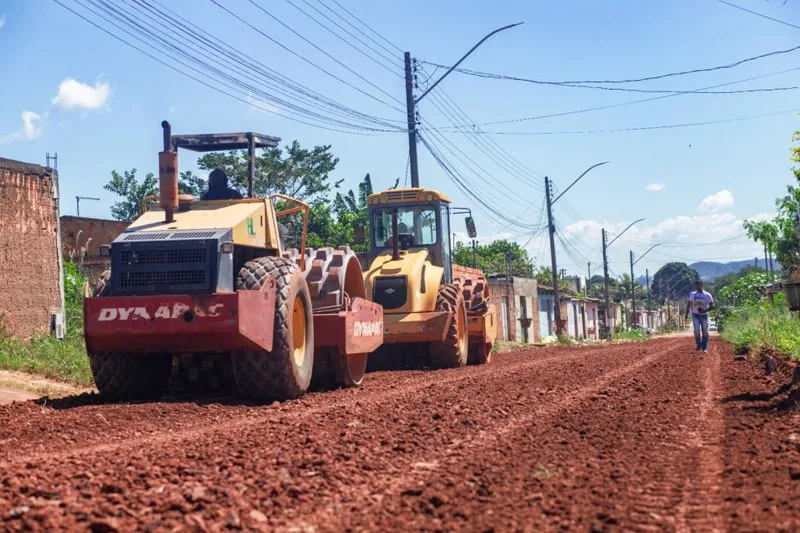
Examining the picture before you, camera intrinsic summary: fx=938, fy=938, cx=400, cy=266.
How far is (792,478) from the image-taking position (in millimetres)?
5148

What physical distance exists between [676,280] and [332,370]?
496 feet

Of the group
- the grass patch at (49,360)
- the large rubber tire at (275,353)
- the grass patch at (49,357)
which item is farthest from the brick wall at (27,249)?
the large rubber tire at (275,353)

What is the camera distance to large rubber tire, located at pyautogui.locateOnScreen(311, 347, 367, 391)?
1116 cm

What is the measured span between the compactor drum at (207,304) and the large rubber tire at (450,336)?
5.00m

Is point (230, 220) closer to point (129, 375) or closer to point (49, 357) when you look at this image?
point (129, 375)

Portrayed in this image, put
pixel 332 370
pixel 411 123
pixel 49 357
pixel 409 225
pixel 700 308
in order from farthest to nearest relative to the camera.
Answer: pixel 411 123
pixel 700 308
pixel 409 225
pixel 49 357
pixel 332 370

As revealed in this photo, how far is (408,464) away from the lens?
18.7 ft

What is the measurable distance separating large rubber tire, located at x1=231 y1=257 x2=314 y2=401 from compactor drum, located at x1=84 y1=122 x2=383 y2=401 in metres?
0.01

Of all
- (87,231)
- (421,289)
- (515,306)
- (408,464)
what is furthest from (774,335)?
(515,306)

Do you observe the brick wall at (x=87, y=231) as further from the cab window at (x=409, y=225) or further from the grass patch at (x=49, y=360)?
the grass patch at (x=49, y=360)

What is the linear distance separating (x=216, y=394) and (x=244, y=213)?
2.02 meters

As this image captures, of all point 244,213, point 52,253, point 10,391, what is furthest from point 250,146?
point 52,253

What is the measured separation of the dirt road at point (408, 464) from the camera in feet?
13.9

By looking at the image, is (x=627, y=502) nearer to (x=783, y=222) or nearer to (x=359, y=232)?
(x=359, y=232)
